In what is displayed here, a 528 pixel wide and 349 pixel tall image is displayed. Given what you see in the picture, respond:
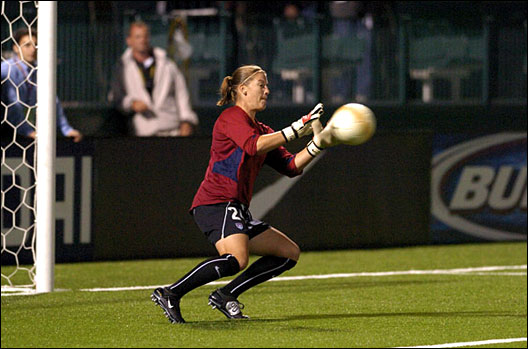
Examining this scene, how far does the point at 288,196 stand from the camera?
494 inches

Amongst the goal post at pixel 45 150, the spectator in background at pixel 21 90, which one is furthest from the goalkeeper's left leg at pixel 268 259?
the spectator in background at pixel 21 90

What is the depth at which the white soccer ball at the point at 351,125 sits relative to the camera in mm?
7418

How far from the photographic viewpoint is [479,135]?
13336 millimetres

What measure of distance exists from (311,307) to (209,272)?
1530 millimetres

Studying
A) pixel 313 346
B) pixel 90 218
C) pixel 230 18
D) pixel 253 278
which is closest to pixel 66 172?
pixel 90 218

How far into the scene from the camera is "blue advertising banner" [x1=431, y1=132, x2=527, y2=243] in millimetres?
13227

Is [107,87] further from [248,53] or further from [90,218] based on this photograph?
[90,218]

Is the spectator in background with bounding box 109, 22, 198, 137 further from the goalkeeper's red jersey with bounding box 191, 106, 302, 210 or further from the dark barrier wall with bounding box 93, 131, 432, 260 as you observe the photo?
the goalkeeper's red jersey with bounding box 191, 106, 302, 210

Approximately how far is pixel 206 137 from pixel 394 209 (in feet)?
7.20

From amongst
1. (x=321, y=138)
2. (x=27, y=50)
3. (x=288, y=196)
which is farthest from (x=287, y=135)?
(x=288, y=196)

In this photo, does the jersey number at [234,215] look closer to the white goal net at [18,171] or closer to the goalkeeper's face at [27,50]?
the white goal net at [18,171]

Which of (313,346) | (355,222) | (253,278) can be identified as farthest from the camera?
(355,222)

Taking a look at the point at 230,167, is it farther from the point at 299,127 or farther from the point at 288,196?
the point at 288,196

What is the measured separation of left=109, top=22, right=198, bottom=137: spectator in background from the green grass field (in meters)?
2.37
